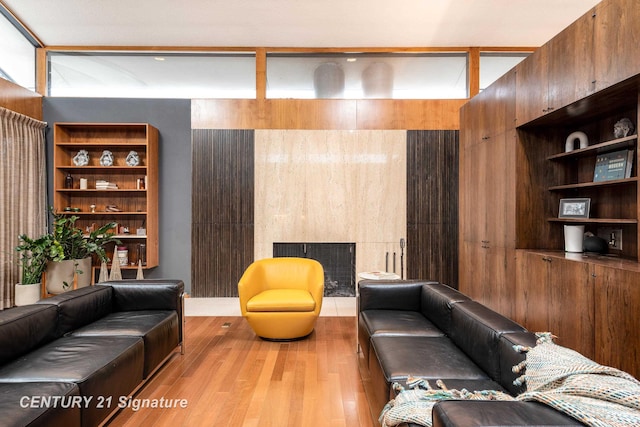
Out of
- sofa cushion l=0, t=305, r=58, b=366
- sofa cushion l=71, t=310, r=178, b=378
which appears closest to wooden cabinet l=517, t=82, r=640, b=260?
sofa cushion l=71, t=310, r=178, b=378

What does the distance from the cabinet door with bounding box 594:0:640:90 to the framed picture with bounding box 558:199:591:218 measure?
1.11m

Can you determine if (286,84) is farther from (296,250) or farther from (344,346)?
(344,346)

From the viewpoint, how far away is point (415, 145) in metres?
5.21

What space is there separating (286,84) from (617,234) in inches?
171

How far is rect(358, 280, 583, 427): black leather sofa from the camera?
105 centimetres

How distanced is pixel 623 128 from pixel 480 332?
7.21ft

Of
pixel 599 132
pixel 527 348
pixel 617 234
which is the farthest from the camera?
pixel 599 132

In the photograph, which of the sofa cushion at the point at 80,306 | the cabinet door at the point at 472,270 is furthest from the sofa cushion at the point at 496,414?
the cabinet door at the point at 472,270

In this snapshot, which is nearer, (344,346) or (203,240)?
(344,346)

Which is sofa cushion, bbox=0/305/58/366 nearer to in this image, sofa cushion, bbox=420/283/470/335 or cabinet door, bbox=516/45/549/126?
sofa cushion, bbox=420/283/470/335

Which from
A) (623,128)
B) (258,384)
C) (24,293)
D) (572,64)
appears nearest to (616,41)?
(572,64)

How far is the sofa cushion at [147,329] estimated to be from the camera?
2469 millimetres

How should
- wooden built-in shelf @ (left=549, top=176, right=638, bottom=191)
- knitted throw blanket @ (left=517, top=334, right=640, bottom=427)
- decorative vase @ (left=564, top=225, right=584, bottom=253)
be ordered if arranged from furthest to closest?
decorative vase @ (left=564, top=225, right=584, bottom=253)
wooden built-in shelf @ (left=549, top=176, right=638, bottom=191)
knitted throw blanket @ (left=517, top=334, right=640, bottom=427)

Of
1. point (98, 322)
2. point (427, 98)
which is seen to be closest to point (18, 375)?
point (98, 322)
